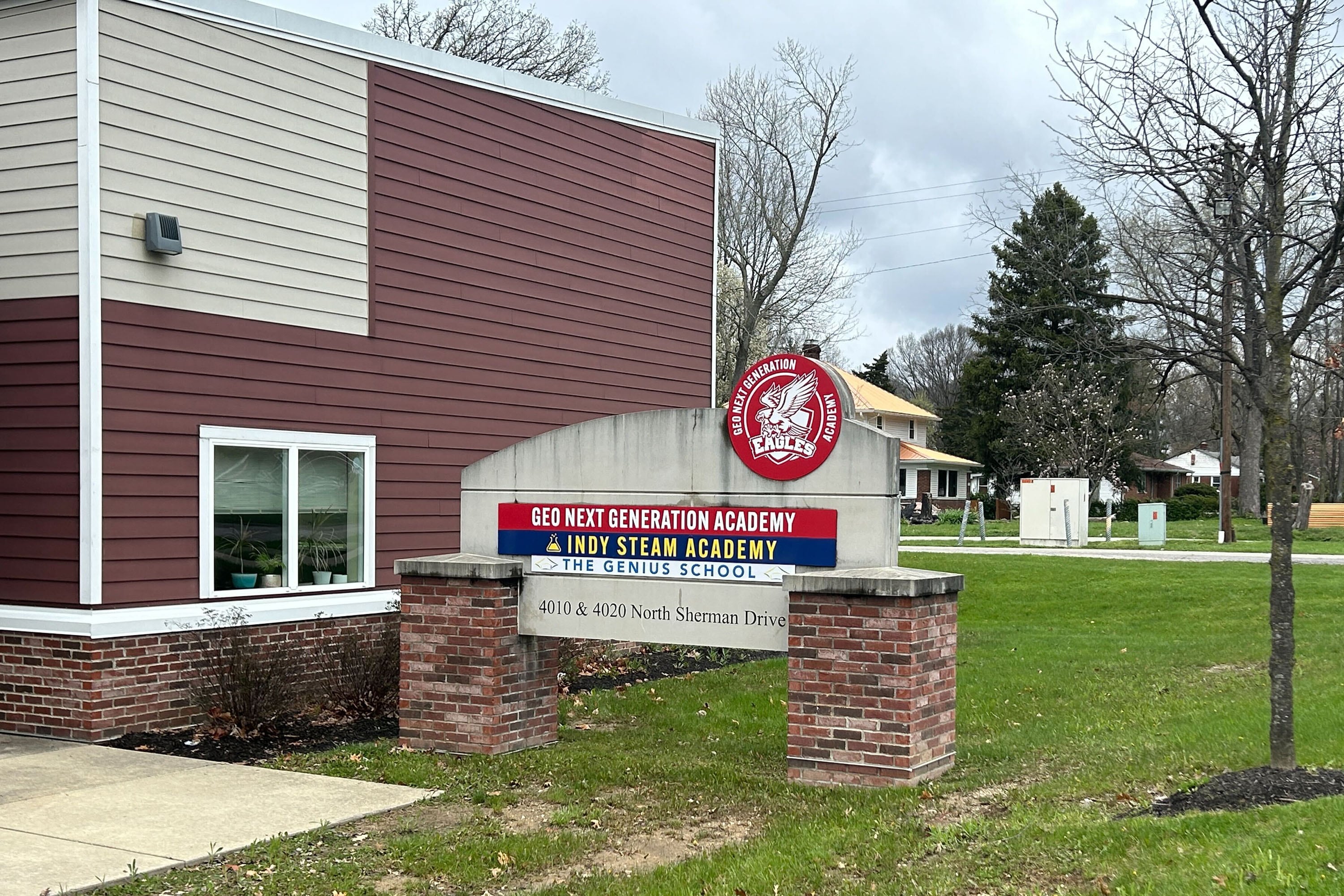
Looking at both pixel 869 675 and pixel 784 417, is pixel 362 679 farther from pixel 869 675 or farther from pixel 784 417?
pixel 869 675

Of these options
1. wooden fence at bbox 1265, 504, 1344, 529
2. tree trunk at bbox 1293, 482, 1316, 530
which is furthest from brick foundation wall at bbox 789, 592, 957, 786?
tree trunk at bbox 1293, 482, 1316, 530

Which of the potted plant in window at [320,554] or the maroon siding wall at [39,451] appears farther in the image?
the potted plant in window at [320,554]

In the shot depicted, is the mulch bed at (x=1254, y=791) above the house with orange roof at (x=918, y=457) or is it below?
below

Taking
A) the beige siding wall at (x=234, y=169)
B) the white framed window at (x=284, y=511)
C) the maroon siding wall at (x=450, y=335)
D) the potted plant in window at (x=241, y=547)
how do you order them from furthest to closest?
the potted plant in window at (x=241, y=547)
the white framed window at (x=284, y=511)
the maroon siding wall at (x=450, y=335)
the beige siding wall at (x=234, y=169)

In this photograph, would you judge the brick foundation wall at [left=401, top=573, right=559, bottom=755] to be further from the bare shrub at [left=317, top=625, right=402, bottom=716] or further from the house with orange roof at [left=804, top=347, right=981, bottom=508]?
the house with orange roof at [left=804, top=347, right=981, bottom=508]

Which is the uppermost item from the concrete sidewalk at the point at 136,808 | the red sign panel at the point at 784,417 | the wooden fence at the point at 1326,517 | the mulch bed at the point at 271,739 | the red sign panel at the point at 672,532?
the red sign panel at the point at 784,417

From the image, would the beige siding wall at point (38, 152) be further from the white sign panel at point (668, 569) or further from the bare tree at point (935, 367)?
the bare tree at point (935, 367)

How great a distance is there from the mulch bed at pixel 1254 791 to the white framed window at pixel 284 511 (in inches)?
311

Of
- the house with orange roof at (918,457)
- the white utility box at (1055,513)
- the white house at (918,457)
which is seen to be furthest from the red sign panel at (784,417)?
the house with orange roof at (918,457)

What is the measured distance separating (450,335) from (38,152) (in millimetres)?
4404

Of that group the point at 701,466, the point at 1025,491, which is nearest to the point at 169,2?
the point at 701,466

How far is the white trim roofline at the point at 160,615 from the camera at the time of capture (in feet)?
32.9

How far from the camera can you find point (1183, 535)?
37344 mm

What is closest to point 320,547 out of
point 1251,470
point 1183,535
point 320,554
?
point 320,554
